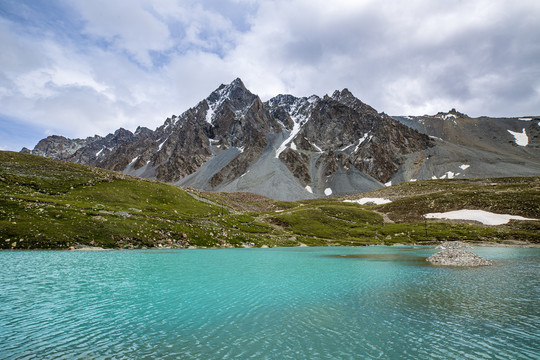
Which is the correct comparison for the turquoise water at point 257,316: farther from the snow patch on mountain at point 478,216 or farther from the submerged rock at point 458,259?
the snow patch on mountain at point 478,216

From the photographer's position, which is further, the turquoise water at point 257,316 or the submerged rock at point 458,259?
the submerged rock at point 458,259

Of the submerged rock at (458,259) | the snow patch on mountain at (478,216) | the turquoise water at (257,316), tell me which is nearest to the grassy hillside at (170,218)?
the snow patch on mountain at (478,216)

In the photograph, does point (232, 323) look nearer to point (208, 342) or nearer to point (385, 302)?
point (208, 342)

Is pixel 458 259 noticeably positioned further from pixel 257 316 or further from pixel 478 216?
pixel 478 216

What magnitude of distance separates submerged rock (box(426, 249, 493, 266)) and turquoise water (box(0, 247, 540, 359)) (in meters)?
15.0

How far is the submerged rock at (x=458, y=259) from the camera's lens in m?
45.9

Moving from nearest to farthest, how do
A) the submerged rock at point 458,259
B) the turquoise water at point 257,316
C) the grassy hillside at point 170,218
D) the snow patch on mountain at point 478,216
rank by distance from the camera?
the turquoise water at point 257,316 → the submerged rock at point 458,259 → the grassy hillside at point 170,218 → the snow patch on mountain at point 478,216

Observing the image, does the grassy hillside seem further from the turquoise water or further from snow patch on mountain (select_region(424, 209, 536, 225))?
the turquoise water

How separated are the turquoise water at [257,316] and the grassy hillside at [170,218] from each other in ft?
91.9

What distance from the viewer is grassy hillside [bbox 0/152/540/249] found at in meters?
57.0

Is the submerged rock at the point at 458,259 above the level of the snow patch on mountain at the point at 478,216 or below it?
below

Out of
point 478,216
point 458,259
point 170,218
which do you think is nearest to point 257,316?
point 458,259

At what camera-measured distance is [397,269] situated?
40.9m

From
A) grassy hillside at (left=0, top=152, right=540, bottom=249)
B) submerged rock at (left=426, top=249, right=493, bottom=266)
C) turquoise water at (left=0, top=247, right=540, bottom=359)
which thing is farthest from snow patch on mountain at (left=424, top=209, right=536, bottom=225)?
turquoise water at (left=0, top=247, right=540, bottom=359)
